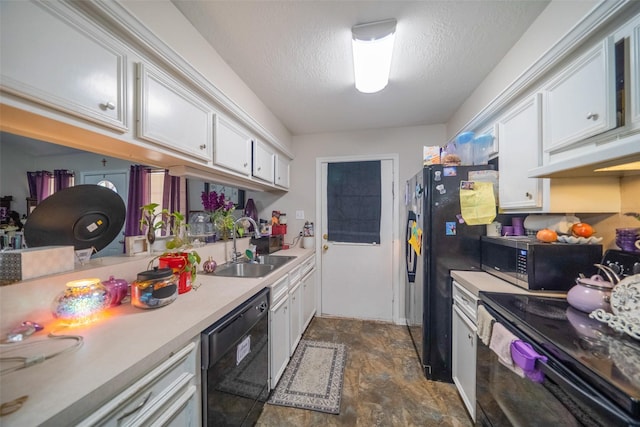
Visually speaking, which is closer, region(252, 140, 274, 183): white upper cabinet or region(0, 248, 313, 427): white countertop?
region(0, 248, 313, 427): white countertop

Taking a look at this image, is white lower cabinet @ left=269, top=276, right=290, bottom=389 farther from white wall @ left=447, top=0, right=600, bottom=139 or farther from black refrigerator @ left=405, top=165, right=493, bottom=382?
white wall @ left=447, top=0, right=600, bottom=139

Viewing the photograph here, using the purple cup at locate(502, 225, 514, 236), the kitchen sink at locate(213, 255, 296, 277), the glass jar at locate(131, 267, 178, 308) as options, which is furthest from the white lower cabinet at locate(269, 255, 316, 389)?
the purple cup at locate(502, 225, 514, 236)

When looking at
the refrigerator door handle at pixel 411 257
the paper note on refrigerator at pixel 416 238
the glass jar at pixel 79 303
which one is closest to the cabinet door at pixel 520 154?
the paper note on refrigerator at pixel 416 238

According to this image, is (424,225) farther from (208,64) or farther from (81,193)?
(81,193)

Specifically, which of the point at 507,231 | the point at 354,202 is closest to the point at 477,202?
the point at 507,231

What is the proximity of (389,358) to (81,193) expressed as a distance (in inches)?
97.6

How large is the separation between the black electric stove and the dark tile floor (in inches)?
35.2

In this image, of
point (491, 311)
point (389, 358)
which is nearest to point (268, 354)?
point (389, 358)

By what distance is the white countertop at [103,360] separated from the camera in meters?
0.50

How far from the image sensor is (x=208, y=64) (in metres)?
1.47

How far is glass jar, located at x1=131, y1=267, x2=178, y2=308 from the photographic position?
987mm

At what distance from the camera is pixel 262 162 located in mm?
2238

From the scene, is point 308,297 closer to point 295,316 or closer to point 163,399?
point 295,316

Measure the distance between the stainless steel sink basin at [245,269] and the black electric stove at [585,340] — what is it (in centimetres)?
152
